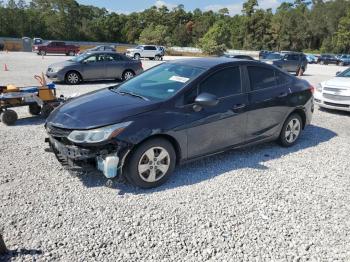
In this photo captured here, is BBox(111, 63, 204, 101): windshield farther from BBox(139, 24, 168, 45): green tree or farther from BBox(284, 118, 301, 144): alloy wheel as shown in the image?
BBox(139, 24, 168, 45): green tree

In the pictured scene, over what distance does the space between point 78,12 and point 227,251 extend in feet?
304

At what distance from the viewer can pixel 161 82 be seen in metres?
5.02

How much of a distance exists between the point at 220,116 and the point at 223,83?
53cm

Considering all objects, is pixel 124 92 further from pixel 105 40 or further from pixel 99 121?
pixel 105 40

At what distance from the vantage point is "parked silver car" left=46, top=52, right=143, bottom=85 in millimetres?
13539

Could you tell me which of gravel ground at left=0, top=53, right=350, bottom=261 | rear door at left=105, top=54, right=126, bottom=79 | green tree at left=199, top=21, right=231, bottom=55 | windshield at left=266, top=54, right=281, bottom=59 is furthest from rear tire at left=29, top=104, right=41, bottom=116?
green tree at left=199, top=21, right=231, bottom=55

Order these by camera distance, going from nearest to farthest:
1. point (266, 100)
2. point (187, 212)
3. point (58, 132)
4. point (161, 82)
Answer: point (187, 212) → point (58, 132) → point (161, 82) → point (266, 100)

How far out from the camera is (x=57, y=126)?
4.25 m

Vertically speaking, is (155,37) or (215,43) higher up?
(155,37)

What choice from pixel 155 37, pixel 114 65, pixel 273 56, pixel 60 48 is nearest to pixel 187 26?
pixel 155 37

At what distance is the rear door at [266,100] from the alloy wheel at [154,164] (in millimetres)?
1672

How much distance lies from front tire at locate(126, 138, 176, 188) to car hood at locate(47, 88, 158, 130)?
44cm

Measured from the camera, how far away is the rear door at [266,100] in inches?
212

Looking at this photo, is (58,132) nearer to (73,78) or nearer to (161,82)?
(161,82)
